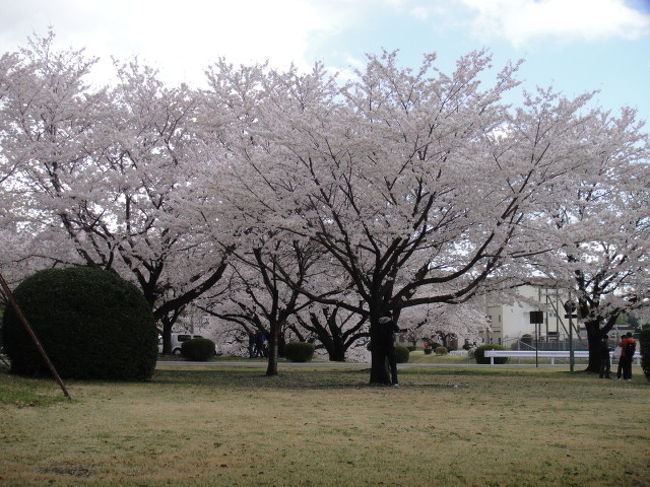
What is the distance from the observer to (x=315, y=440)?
7.27m

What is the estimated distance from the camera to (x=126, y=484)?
5.25m

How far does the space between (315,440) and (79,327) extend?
8.63 metres

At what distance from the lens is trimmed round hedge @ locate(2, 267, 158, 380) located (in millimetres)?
14406

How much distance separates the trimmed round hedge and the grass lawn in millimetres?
1893

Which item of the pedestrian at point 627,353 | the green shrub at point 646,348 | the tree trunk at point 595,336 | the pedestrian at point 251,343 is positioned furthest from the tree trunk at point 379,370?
the pedestrian at point 251,343

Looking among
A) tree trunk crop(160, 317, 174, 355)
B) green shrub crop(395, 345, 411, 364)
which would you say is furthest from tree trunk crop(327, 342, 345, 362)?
tree trunk crop(160, 317, 174, 355)

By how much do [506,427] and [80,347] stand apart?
365 inches

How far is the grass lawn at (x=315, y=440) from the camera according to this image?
5617 mm

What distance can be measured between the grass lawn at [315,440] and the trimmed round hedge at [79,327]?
189 centimetres

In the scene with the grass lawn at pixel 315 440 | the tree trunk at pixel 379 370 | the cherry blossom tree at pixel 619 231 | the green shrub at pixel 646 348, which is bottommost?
the grass lawn at pixel 315 440

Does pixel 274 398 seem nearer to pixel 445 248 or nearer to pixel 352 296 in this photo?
pixel 445 248

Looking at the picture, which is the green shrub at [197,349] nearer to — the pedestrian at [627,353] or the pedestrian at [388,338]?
the pedestrian at [388,338]

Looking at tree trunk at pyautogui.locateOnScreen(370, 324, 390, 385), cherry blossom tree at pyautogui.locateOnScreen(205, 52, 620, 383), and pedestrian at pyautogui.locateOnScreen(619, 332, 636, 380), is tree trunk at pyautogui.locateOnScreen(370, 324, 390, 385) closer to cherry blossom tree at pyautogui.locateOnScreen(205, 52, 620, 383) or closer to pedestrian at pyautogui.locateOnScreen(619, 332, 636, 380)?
cherry blossom tree at pyautogui.locateOnScreen(205, 52, 620, 383)

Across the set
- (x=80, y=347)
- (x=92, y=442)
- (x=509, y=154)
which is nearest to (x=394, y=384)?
(x=509, y=154)
